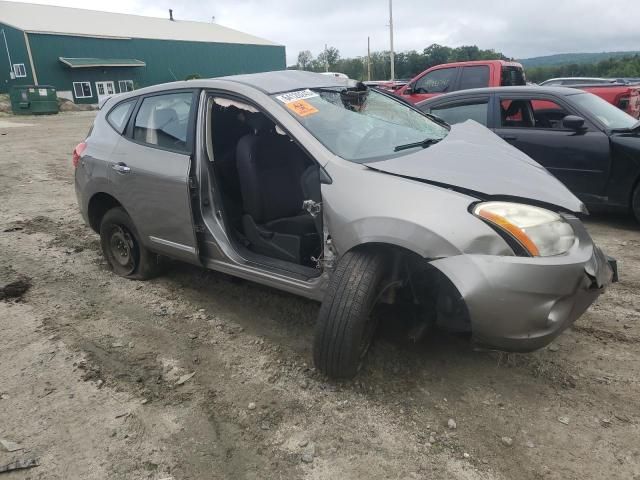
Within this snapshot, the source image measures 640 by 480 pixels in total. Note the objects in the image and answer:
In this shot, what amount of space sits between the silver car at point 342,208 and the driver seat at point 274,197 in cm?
1

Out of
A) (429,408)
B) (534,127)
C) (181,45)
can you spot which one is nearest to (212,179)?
(429,408)

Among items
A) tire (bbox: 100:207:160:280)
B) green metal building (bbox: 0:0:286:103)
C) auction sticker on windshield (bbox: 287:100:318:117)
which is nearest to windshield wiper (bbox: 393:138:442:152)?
auction sticker on windshield (bbox: 287:100:318:117)

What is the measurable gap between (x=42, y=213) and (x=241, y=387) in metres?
4.99

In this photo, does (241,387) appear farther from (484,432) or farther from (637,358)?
(637,358)

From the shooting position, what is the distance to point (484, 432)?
2.33 meters

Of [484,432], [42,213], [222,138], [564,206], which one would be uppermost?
[222,138]

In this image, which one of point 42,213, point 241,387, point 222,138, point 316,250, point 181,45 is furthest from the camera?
point 181,45

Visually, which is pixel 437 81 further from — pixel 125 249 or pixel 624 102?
pixel 125 249

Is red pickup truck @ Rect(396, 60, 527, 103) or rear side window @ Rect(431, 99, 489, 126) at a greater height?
red pickup truck @ Rect(396, 60, 527, 103)

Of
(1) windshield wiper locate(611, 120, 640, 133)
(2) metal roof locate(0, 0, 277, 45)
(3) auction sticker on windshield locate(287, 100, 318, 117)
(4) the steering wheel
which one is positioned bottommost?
(1) windshield wiper locate(611, 120, 640, 133)

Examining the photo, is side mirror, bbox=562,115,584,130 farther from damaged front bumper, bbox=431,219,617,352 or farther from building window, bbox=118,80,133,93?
building window, bbox=118,80,133,93

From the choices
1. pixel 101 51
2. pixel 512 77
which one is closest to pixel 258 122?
pixel 512 77

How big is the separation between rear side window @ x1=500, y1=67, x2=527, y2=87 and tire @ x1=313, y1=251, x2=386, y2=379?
24.9 feet

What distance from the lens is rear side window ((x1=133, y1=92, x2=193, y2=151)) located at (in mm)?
3455
